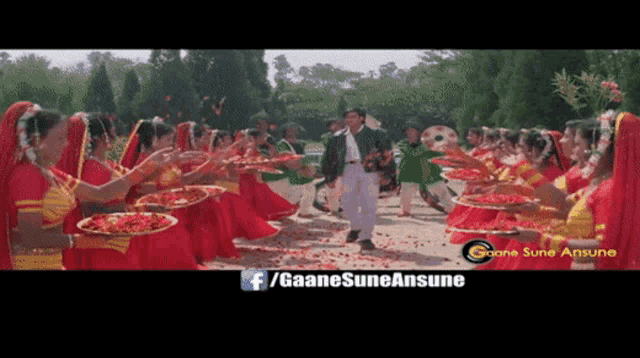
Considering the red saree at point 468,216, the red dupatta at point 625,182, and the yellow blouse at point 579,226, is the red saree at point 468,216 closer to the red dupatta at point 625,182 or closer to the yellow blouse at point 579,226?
the yellow blouse at point 579,226

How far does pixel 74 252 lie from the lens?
525 cm

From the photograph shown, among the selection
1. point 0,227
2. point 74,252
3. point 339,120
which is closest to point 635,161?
point 339,120

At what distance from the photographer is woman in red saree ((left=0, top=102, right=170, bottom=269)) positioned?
4.59m

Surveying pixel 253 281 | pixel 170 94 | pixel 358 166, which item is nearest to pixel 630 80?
pixel 358 166

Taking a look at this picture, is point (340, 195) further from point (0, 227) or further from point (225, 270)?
point (0, 227)

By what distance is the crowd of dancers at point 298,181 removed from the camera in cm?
469

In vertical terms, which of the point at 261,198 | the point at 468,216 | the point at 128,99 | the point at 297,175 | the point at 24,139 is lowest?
the point at 468,216

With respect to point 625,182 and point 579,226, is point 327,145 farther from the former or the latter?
point 625,182

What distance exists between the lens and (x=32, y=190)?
461 centimetres

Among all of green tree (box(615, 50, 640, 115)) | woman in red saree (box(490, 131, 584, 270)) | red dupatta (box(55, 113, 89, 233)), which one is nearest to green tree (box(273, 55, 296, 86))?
red dupatta (box(55, 113, 89, 233))

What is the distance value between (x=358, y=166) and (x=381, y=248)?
0.89m

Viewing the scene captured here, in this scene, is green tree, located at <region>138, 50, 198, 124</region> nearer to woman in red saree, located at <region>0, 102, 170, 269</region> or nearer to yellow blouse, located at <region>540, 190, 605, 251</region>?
woman in red saree, located at <region>0, 102, 170, 269</region>

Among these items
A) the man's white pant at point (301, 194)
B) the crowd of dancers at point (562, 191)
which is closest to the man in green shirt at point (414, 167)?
the crowd of dancers at point (562, 191)

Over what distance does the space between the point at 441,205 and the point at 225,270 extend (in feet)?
7.67
